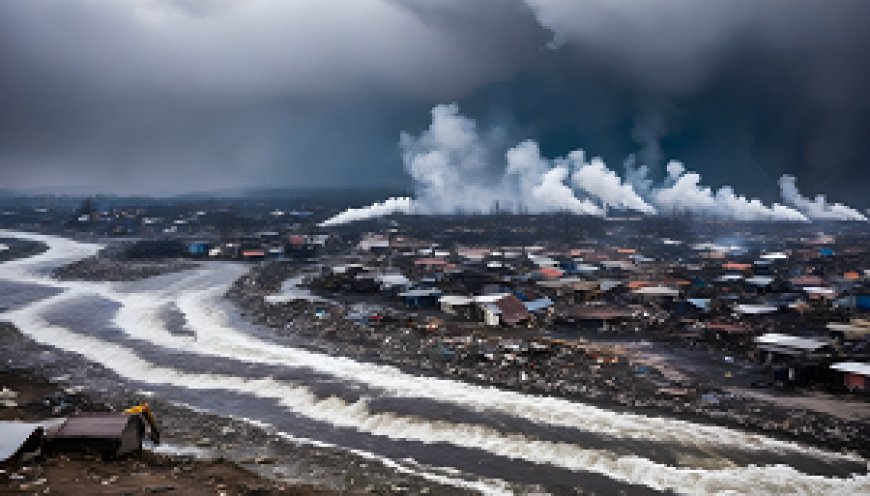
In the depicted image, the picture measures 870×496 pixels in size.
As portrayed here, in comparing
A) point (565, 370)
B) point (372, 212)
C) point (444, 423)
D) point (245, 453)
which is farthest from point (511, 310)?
point (372, 212)

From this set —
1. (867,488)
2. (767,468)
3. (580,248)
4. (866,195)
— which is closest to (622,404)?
(767,468)

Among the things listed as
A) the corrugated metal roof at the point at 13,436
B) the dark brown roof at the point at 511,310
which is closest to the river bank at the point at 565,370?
the dark brown roof at the point at 511,310

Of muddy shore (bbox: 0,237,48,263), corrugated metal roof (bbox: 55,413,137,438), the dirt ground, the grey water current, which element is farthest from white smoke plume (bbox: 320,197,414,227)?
the dirt ground

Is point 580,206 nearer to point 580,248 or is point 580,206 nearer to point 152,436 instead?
point 580,248

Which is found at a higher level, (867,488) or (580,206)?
(580,206)

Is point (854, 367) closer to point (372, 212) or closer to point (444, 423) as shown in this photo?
Result: point (444, 423)

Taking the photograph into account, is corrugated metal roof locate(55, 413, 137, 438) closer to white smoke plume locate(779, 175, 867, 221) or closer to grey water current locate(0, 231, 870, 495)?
grey water current locate(0, 231, 870, 495)

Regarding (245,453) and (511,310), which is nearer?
(245,453)
